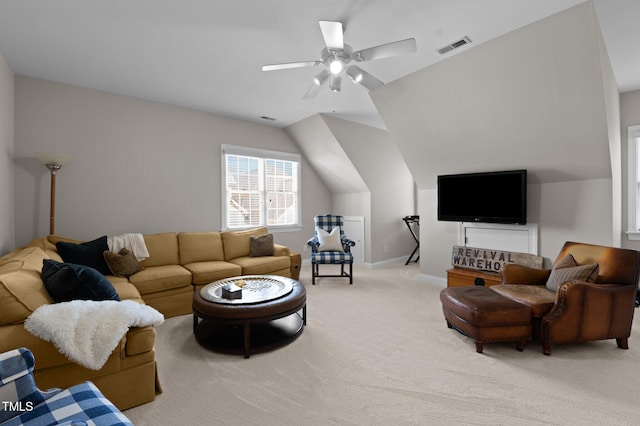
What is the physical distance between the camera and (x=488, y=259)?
4062 mm

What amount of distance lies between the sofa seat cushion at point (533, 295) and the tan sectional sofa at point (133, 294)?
2.85 metres

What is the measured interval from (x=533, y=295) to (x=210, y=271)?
3.47 metres

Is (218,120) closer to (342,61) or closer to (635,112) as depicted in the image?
(342,61)

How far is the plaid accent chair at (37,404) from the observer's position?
3.88ft

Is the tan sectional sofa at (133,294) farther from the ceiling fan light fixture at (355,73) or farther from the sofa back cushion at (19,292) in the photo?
the ceiling fan light fixture at (355,73)

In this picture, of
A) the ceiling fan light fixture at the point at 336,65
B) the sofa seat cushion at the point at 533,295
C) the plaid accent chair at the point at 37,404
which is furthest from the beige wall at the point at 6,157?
the sofa seat cushion at the point at 533,295

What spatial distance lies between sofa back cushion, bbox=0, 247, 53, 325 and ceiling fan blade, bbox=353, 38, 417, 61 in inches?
111

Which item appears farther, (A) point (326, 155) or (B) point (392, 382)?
(A) point (326, 155)

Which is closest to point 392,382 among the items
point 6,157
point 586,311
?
point 586,311

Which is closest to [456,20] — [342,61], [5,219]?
[342,61]

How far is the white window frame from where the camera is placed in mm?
4051

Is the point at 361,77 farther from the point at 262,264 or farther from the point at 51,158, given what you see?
the point at 51,158

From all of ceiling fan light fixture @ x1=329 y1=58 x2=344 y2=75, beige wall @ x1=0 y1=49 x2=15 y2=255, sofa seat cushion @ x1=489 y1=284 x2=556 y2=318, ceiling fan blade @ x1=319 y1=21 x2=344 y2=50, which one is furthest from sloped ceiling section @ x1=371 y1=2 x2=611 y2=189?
beige wall @ x1=0 y1=49 x2=15 y2=255

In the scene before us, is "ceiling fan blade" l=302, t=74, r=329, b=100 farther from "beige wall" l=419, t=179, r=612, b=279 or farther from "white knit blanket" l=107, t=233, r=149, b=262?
"beige wall" l=419, t=179, r=612, b=279
